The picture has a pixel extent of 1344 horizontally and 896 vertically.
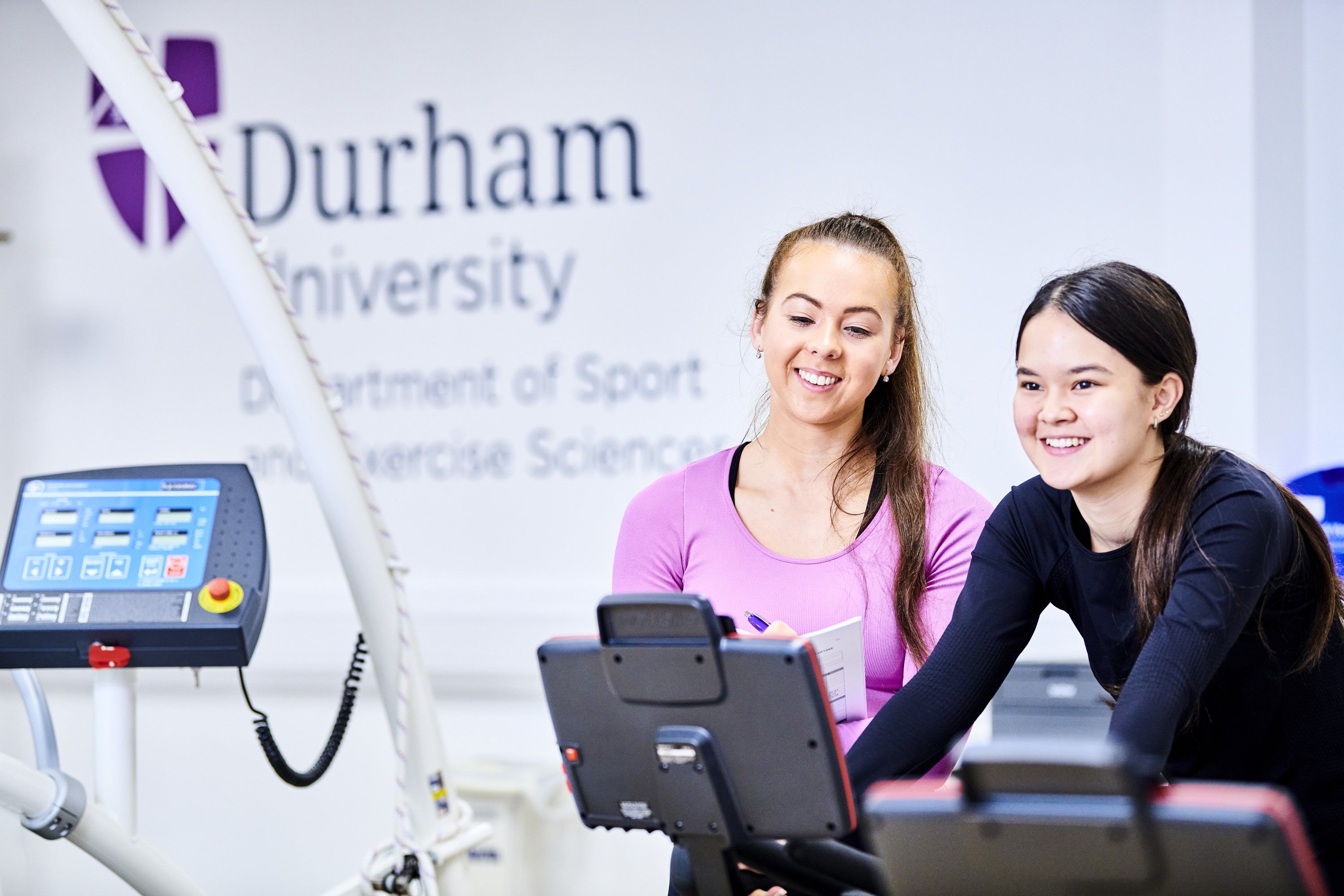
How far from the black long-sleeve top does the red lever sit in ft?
3.48

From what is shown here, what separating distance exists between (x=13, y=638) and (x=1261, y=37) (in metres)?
2.90

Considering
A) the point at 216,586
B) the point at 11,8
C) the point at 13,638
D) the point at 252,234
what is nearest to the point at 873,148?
the point at 252,234

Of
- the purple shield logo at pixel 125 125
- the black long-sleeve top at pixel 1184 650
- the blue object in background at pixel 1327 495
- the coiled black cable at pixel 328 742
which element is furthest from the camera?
the purple shield logo at pixel 125 125

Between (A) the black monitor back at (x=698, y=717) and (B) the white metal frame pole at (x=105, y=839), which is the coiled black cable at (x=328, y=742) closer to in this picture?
(B) the white metal frame pole at (x=105, y=839)

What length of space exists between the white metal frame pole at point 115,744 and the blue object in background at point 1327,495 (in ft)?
7.87

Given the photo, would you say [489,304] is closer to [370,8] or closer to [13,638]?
[370,8]

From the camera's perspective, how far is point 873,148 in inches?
128

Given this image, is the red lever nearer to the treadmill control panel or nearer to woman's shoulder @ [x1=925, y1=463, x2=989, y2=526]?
the treadmill control panel

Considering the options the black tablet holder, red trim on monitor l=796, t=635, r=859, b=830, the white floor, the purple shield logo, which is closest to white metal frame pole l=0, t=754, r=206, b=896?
the black tablet holder

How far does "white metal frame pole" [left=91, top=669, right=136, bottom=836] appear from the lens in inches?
75.2

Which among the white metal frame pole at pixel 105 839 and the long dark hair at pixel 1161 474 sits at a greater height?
the long dark hair at pixel 1161 474

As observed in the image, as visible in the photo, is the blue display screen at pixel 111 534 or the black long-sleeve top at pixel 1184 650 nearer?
the black long-sleeve top at pixel 1184 650

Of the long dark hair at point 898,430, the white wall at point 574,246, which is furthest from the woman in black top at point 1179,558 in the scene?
the white wall at point 574,246

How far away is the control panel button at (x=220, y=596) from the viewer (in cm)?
180
